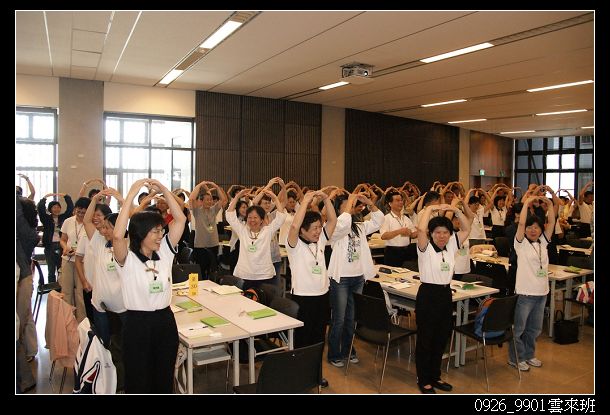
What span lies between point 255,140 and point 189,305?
29.3ft

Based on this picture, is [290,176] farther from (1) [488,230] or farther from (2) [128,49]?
(2) [128,49]

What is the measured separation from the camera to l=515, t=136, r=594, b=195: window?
2017 centimetres

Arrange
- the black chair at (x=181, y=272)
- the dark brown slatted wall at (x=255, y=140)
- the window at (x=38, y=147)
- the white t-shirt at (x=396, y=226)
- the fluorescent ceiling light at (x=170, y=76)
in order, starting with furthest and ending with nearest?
1. the dark brown slatted wall at (x=255, y=140)
2. the window at (x=38, y=147)
3. the fluorescent ceiling light at (x=170, y=76)
4. the white t-shirt at (x=396, y=226)
5. the black chair at (x=181, y=272)

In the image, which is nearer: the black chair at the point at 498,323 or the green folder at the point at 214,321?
the green folder at the point at 214,321

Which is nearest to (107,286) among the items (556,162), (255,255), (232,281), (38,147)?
(232,281)

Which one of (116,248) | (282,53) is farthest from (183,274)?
(282,53)

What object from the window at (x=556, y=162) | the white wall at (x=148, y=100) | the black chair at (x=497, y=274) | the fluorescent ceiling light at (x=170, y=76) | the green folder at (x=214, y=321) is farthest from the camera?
the window at (x=556, y=162)

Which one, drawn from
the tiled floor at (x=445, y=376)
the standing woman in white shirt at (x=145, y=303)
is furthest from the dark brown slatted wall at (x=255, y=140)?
the standing woman in white shirt at (x=145, y=303)

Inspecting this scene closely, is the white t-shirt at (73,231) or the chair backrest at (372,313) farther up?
the white t-shirt at (73,231)

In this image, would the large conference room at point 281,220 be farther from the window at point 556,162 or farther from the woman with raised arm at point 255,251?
the window at point 556,162

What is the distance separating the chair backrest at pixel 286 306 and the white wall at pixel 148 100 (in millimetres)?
8306

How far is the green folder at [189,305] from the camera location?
14.9 ft

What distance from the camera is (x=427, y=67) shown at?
8906mm
